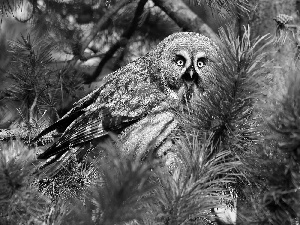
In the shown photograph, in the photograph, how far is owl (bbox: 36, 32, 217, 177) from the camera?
241 cm

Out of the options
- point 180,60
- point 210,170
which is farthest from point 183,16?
point 210,170

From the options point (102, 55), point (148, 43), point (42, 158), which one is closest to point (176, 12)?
point (148, 43)

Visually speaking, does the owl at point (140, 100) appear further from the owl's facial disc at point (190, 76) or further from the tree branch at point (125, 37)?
the tree branch at point (125, 37)

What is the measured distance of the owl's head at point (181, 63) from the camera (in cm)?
242

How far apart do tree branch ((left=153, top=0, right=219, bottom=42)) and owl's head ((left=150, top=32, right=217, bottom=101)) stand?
122 cm

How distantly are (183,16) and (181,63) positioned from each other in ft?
4.64

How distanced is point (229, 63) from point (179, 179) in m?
0.34

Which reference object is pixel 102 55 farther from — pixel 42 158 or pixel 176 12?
pixel 42 158

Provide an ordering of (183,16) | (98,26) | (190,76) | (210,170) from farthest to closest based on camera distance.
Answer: (183,16) → (98,26) → (190,76) → (210,170)

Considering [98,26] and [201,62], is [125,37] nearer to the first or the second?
[98,26]

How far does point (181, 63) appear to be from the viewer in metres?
2.52

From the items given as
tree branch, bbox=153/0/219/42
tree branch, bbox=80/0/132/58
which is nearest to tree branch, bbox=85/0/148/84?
tree branch, bbox=153/0/219/42

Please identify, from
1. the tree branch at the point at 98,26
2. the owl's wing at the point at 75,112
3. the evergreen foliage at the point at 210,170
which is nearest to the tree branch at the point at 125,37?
the tree branch at the point at 98,26

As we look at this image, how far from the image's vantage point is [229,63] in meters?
1.43
